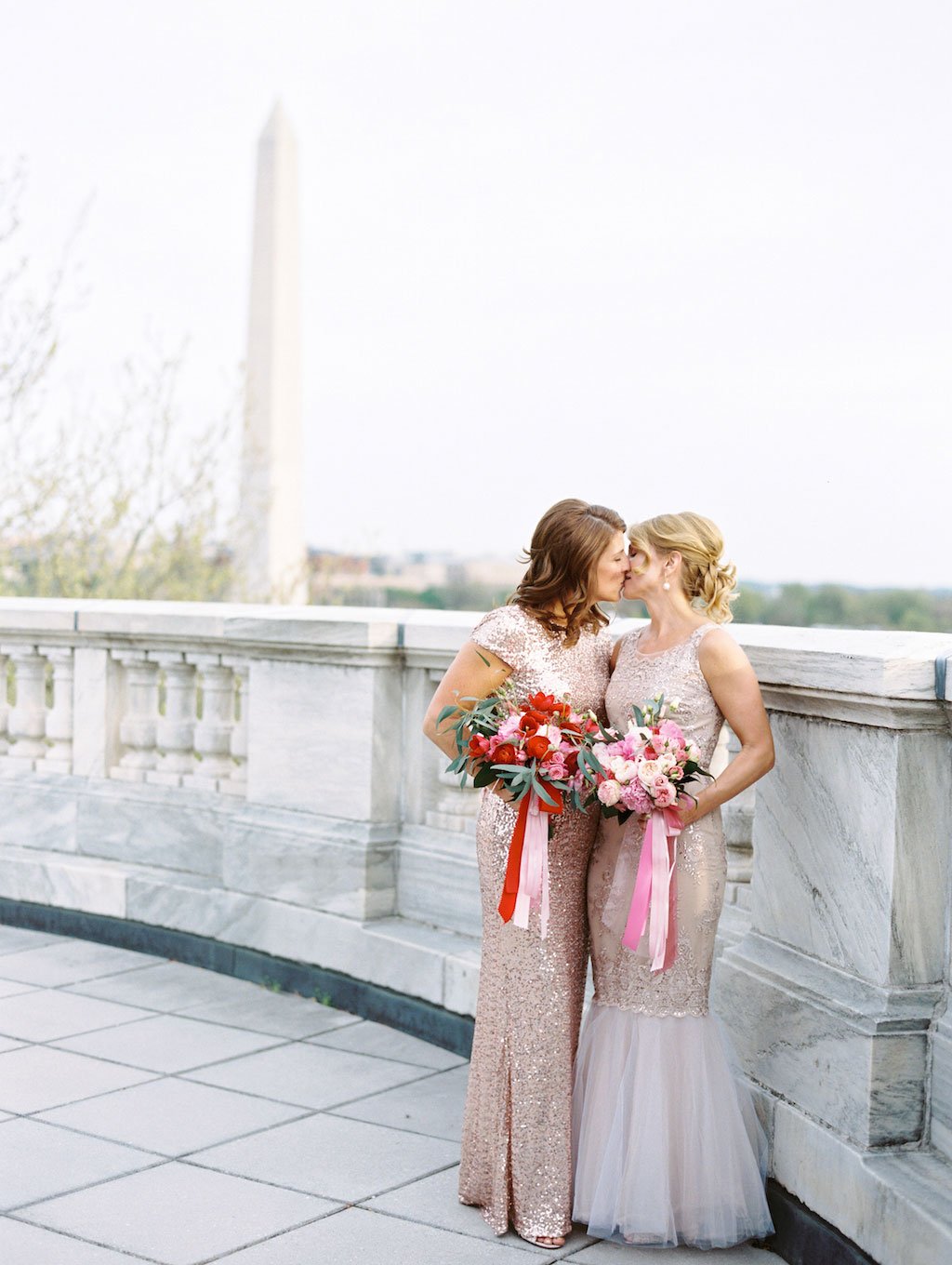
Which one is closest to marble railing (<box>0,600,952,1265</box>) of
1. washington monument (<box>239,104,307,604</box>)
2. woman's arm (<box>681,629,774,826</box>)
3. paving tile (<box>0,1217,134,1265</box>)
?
woman's arm (<box>681,629,774,826</box>)

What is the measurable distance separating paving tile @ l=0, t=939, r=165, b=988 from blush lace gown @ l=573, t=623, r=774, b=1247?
321 centimetres

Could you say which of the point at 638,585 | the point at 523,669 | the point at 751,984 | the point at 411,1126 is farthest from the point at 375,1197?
the point at 638,585

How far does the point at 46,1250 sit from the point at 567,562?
2.25 metres

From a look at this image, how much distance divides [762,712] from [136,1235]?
2.15m

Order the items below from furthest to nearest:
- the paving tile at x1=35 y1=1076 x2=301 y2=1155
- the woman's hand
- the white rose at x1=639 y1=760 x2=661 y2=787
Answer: the paving tile at x1=35 y1=1076 x2=301 y2=1155
the woman's hand
the white rose at x1=639 y1=760 x2=661 y2=787

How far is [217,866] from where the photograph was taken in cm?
688

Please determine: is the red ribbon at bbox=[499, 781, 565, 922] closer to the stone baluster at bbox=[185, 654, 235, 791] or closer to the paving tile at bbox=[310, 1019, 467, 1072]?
the paving tile at bbox=[310, 1019, 467, 1072]

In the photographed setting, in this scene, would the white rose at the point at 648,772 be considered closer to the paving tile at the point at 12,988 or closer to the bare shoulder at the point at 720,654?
the bare shoulder at the point at 720,654

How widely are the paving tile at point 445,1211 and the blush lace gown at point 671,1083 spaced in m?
0.12

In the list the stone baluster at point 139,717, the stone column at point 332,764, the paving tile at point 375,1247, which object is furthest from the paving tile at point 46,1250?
the stone baluster at point 139,717

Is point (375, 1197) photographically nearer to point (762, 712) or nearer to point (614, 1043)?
point (614, 1043)

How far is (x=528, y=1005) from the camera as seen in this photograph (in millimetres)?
4191

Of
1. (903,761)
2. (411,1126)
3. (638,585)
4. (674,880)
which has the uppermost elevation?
(638,585)

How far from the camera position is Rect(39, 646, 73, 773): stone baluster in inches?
294
